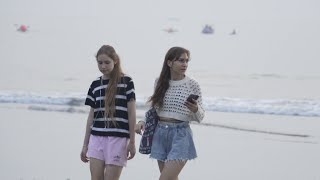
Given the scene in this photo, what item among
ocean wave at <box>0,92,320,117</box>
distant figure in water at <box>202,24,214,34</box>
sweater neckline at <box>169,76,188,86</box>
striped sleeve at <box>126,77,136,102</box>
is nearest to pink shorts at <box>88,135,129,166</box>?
striped sleeve at <box>126,77,136,102</box>

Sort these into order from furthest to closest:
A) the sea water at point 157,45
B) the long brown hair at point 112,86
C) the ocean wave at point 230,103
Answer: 1. the sea water at point 157,45
2. the ocean wave at point 230,103
3. the long brown hair at point 112,86

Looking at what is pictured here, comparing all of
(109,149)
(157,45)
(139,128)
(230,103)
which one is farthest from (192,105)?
(157,45)

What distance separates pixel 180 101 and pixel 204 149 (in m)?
3.18

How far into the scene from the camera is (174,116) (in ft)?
14.4

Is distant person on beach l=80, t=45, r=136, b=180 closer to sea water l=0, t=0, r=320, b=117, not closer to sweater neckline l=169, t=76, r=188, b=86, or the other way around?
sweater neckline l=169, t=76, r=188, b=86

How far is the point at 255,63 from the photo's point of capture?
1084 cm

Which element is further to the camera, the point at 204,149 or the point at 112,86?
the point at 204,149

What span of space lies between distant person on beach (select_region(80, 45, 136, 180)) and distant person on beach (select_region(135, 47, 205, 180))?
0.12 metres

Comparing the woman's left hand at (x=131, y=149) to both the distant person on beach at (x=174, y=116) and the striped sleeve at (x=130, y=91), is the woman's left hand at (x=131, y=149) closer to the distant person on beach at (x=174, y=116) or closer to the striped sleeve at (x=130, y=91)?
the distant person on beach at (x=174, y=116)

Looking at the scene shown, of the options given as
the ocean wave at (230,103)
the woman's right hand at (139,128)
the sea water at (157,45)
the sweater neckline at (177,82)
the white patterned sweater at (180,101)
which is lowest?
the ocean wave at (230,103)

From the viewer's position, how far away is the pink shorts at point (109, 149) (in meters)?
4.38

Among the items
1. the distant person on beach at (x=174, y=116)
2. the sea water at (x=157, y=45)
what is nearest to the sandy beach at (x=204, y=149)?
the sea water at (x=157, y=45)

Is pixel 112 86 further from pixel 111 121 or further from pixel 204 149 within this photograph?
pixel 204 149

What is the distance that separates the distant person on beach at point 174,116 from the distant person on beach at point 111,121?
0.12 m
